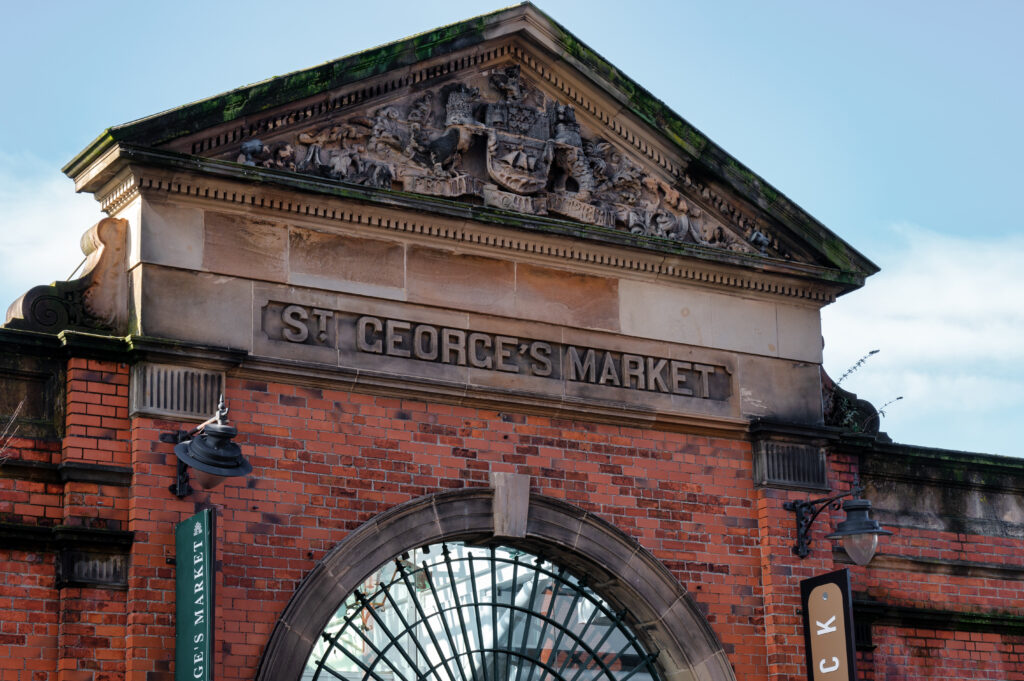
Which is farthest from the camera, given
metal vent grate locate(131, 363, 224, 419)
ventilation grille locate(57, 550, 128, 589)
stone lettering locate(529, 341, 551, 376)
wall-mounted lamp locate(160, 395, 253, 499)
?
stone lettering locate(529, 341, 551, 376)

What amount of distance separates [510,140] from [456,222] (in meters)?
1.02

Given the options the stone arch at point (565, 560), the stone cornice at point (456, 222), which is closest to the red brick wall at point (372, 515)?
the stone arch at point (565, 560)

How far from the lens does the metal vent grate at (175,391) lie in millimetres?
11477

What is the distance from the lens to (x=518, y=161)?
44.2ft

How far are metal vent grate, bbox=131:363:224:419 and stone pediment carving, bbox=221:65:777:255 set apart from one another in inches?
72.3

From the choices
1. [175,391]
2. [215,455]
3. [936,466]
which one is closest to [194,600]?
[215,455]

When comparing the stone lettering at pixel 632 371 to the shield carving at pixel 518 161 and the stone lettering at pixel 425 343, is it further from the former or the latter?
the stone lettering at pixel 425 343

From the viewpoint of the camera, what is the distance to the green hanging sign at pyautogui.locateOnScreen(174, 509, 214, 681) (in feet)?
34.3

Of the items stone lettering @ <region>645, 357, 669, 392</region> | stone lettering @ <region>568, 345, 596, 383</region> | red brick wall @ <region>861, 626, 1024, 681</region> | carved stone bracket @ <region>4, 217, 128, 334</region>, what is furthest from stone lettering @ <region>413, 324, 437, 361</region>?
red brick wall @ <region>861, 626, 1024, 681</region>

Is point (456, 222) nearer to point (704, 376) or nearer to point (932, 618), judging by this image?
point (704, 376)

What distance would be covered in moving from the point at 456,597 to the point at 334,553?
1.26m

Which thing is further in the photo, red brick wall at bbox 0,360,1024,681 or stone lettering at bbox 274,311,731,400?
stone lettering at bbox 274,311,731,400

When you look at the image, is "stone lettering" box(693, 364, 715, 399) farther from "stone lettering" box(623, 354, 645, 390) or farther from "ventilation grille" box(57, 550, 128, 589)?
"ventilation grille" box(57, 550, 128, 589)

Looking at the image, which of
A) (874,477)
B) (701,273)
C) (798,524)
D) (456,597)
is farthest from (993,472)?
(456,597)
